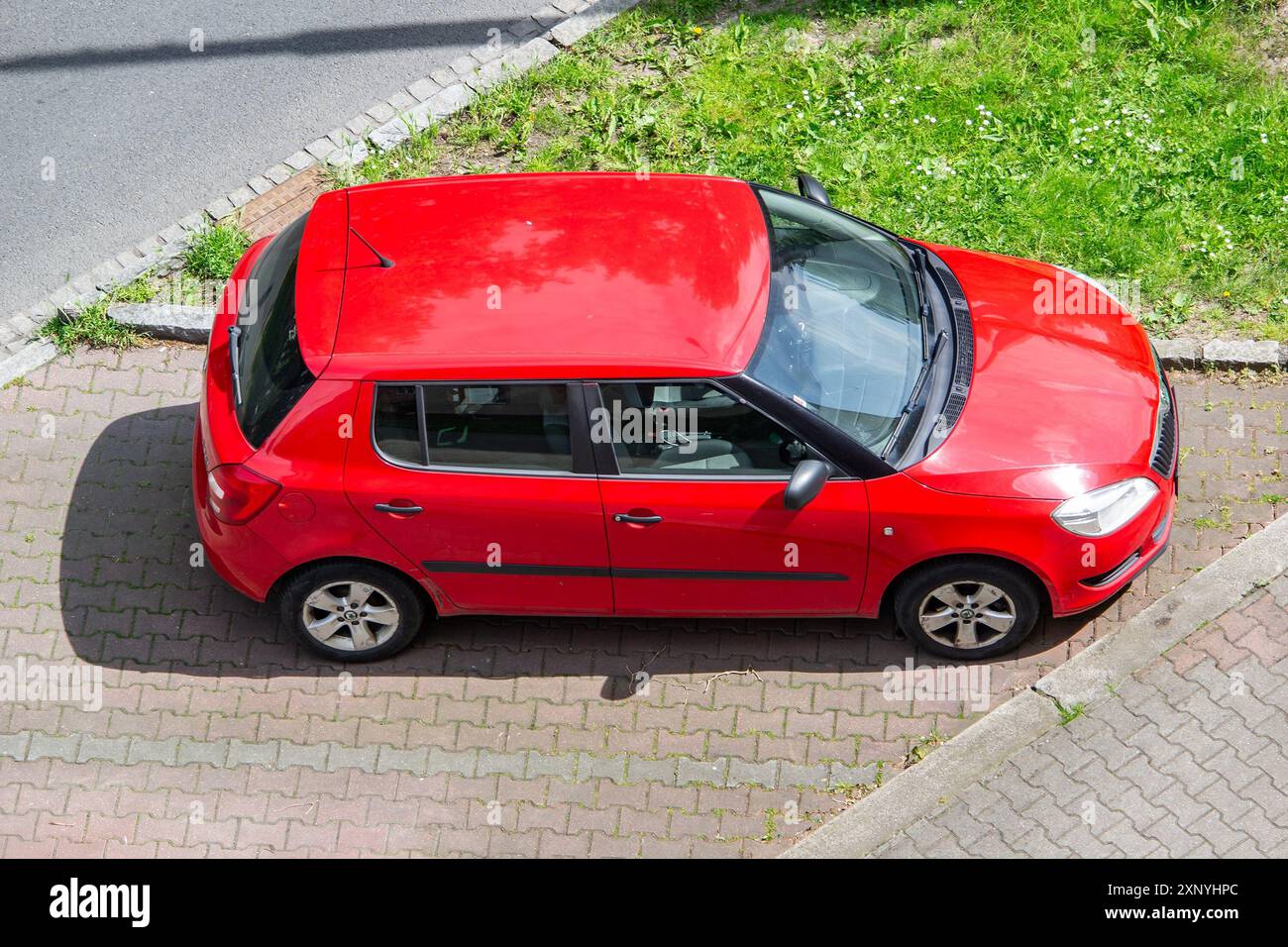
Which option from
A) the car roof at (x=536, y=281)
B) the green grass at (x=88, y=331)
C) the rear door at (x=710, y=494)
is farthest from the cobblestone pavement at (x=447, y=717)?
the car roof at (x=536, y=281)

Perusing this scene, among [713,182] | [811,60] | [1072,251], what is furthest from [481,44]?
[1072,251]

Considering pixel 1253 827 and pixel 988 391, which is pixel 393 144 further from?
pixel 1253 827

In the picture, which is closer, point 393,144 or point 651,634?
point 651,634

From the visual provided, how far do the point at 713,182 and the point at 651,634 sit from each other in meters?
2.27

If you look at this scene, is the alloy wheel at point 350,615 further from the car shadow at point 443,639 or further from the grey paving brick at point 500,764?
the grey paving brick at point 500,764

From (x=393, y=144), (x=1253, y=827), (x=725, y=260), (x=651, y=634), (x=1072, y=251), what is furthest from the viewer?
(x=393, y=144)

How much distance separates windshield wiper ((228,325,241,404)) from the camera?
6.36 meters

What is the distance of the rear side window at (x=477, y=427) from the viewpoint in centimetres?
595

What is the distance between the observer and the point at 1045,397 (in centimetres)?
631

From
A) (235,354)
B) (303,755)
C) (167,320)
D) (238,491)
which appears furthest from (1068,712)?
(167,320)

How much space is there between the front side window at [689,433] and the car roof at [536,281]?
12cm

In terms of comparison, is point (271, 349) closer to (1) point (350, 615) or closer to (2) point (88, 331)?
(1) point (350, 615)

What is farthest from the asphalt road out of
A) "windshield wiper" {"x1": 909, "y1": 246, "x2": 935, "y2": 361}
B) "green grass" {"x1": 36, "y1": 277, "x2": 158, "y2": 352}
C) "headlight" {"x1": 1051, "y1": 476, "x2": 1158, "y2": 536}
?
"headlight" {"x1": 1051, "y1": 476, "x2": 1158, "y2": 536}
